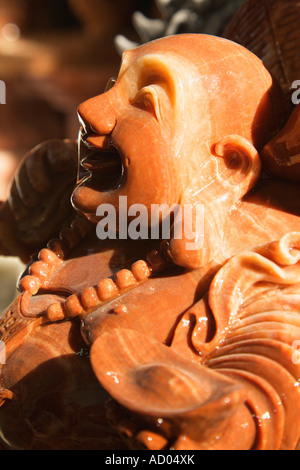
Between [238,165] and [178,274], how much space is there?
9.2 inches

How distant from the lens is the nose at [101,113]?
1.04 m

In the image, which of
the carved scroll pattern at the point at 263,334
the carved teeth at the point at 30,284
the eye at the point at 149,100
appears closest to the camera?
the carved scroll pattern at the point at 263,334

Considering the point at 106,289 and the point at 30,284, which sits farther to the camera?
the point at 30,284

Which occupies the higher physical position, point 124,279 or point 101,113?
point 101,113

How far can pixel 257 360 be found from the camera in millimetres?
889

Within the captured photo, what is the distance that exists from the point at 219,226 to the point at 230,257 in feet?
0.20

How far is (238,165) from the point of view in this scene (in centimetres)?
105

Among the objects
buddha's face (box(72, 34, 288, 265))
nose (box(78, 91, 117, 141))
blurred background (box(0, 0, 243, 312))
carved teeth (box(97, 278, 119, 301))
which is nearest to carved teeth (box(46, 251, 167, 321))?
carved teeth (box(97, 278, 119, 301))

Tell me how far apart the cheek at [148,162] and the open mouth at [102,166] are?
0.05 m

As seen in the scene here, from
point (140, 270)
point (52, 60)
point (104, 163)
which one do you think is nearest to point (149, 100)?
point (104, 163)

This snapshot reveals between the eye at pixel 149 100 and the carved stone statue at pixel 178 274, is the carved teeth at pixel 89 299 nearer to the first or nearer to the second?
the carved stone statue at pixel 178 274

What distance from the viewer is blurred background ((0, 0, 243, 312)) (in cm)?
416

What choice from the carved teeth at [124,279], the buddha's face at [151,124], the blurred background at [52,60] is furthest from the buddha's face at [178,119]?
A: the blurred background at [52,60]

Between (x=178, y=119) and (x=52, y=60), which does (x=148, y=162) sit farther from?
(x=52, y=60)
